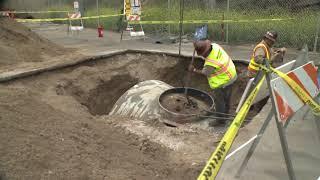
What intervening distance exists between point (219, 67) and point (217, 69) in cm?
7

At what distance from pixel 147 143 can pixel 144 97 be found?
223cm

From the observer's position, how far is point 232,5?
18.2m

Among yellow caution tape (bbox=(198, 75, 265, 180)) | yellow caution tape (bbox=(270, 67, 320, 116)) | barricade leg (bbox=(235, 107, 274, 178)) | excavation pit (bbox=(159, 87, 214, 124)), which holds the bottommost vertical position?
excavation pit (bbox=(159, 87, 214, 124))

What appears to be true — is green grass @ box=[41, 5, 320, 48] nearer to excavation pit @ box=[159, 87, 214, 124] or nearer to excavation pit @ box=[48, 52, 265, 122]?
excavation pit @ box=[48, 52, 265, 122]

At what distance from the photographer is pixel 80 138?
5.68m

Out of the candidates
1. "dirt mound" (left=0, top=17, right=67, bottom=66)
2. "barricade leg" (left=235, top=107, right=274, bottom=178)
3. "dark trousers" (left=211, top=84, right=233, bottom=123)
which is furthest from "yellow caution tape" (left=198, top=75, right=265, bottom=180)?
"dirt mound" (left=0, top=17, right=67, bottom=66)

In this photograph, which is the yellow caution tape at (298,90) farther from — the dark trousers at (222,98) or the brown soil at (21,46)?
the brown soil at (21,46)

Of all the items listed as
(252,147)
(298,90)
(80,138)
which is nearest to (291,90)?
(298,90)

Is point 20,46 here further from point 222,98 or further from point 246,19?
point 246,19

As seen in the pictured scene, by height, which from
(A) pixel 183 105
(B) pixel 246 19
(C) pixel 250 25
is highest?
(B) pixel 246 19

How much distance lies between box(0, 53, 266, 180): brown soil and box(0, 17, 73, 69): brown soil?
2.63 m

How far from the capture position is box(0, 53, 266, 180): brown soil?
15.5 feet

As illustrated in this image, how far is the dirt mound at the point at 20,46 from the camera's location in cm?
1141

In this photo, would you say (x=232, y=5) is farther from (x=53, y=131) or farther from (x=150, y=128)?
(x=53, y=131)
